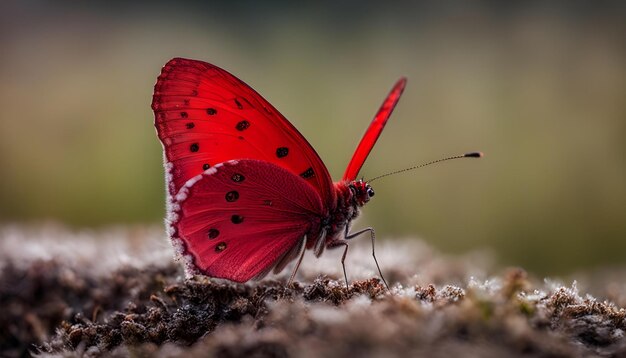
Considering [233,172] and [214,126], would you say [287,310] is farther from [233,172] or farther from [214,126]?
[214,126]

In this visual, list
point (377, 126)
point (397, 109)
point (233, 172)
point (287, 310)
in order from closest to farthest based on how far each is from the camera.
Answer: point (287, 310) < point (233, 172) < point (377, 126) < point (397, 109)

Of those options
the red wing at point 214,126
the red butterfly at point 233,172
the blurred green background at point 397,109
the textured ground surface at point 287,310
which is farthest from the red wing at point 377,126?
the blurred green background at point 397,109

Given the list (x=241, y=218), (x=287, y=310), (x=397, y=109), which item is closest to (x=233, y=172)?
(x=241, y=218)

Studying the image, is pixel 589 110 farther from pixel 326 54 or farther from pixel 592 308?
pixel 592 308

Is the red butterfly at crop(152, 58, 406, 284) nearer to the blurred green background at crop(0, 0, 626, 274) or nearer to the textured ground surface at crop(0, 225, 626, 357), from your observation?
Answer: the textured ground surface at crop(0, 225, 626, 357)

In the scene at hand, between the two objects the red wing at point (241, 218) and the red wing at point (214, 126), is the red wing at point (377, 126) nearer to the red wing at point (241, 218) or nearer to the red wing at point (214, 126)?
the red wing at point (214, 126)

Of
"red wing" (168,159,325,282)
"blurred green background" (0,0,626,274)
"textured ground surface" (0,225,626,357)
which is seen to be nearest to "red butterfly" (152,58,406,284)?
"red wing" (168,159,325,282)

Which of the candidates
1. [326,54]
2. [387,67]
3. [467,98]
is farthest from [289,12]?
[467,98]
